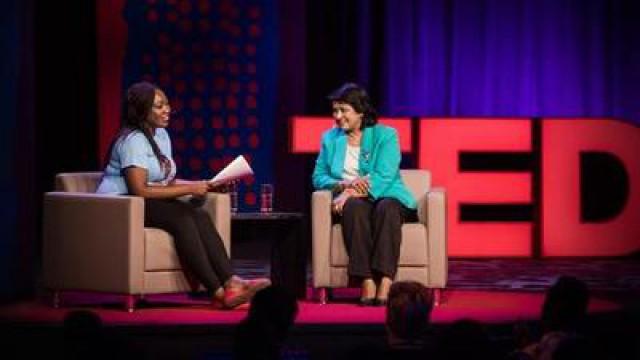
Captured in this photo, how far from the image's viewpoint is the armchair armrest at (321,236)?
6824mm

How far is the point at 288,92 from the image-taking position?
9.93 m

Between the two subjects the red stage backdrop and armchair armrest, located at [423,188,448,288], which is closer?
armchair armrest, located at [423,188,448,288]

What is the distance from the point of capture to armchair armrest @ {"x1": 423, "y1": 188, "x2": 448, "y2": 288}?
6.83m

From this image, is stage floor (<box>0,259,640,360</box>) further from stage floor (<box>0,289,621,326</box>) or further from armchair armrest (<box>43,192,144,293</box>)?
armchair armrest (<box>43,192,144,293</box>)

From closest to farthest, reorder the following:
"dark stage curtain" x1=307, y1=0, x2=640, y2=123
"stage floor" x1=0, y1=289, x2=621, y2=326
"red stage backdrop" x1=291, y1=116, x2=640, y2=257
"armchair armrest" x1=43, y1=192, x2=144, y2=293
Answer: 1. "stage floor" x1=0, y1=289, x2=621, y2=326
2. "armchair armrest" x1=43, y1=192, x2=144, y2=293
3. "red stage backdrop" x1=291, y1=116, x2=640, y2=257
4. "dark stage curtain" x1=307, y1=0, x2=640, y2=123

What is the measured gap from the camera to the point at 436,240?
6.84 m

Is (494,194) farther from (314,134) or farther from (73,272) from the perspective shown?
(73,272)

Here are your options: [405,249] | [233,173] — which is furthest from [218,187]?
[405,249]

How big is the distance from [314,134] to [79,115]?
1698 mm

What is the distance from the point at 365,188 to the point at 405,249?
14.8 inches

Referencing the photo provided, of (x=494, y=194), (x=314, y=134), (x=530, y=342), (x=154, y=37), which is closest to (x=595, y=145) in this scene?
(x=494, y=194)

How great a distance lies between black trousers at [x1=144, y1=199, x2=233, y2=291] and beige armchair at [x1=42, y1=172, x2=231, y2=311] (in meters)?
0.06

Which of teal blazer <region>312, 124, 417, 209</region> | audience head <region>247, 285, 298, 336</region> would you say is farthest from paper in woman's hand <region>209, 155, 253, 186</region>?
audience head <region>247, 285, 298, 336</region>

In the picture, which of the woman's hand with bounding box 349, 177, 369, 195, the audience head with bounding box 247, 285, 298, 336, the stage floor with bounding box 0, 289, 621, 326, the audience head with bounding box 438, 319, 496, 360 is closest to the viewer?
the audience head with bounding box 438, 319, 496, 360
